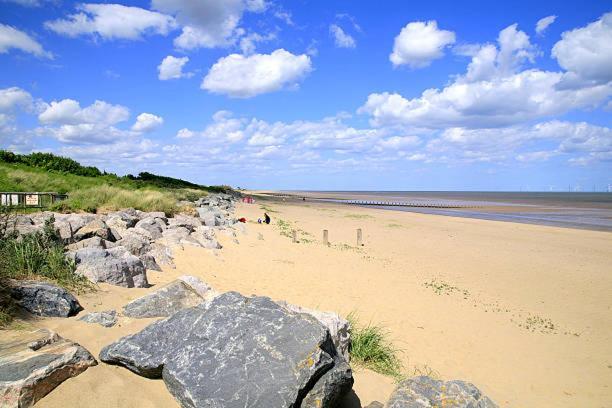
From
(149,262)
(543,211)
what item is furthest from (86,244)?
(543,211)

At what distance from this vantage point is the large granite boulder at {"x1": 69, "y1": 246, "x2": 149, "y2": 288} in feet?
22.1

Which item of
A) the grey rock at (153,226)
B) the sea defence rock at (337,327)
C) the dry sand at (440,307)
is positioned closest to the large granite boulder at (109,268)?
the dry sand at (440,307)

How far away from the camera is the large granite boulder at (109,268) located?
6734 mm

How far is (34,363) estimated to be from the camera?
3.53m

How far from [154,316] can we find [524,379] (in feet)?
19.4

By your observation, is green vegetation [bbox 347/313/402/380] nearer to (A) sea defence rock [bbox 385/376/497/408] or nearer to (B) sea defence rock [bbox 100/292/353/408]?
(A) sea defence rock [bbox 385/376/497/408]

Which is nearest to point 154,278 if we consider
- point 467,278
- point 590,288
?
point 467,278

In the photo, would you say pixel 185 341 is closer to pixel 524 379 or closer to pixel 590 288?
pixel 524 379

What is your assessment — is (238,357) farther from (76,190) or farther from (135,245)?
(76,190)

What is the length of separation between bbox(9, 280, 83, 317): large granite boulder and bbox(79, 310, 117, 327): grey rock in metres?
0.26

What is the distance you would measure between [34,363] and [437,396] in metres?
3.71

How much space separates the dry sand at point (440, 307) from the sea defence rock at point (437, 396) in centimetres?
84

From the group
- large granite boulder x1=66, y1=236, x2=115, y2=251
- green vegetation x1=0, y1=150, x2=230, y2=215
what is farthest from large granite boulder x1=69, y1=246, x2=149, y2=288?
green vegetation x1=0, y1=150, x2=230, y2=215

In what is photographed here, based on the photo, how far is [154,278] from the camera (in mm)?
8219
